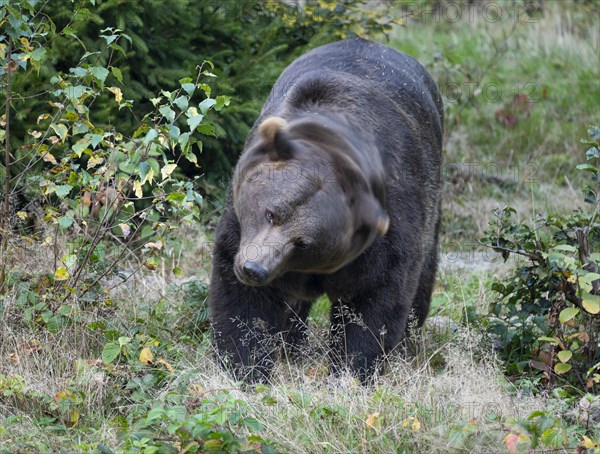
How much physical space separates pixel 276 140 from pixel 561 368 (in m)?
2.03

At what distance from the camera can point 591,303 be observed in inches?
212

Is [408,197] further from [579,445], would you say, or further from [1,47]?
[1,47]

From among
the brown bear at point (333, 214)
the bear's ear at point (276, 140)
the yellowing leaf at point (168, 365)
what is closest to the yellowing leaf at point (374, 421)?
the brown bear at point (333, 214)

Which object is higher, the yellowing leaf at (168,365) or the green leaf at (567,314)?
the green leaf at (567,314)

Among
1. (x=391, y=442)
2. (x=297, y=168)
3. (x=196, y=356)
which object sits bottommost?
(x=196, y=356)

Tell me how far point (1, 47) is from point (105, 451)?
247cm

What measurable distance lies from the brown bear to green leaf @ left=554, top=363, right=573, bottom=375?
853 mm

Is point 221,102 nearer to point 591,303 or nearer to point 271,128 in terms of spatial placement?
point 271,128

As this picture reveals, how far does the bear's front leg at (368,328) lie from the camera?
5.31 metres

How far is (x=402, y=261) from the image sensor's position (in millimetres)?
5328

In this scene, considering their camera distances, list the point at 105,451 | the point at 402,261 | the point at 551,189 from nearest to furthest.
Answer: the point at 105,451 < the point at 402,261 < the point at 551,189

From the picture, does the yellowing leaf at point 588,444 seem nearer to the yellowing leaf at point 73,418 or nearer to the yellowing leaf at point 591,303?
the yellowing leaf at point 591,303

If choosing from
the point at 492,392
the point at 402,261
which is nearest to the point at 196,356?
the point at 402,261

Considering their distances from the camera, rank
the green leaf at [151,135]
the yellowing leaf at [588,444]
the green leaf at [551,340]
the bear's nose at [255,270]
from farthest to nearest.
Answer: the green leaf at [551,340]
the green leaf at [151,135]
the bear's nose at [255,270]
the yellowing leaf at [588,444]
